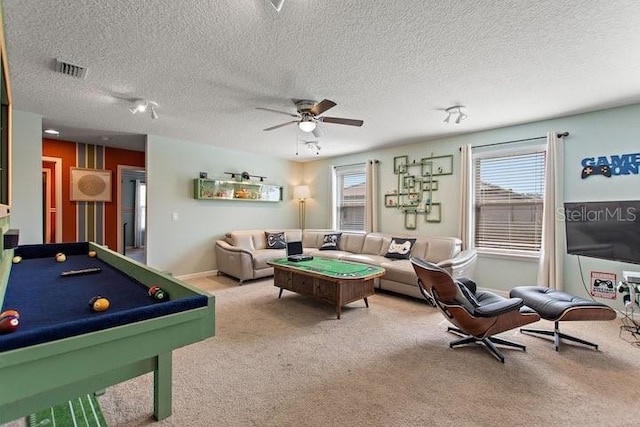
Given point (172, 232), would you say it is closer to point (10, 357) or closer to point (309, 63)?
point (309, 63)

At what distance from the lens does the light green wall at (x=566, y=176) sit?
3.40m

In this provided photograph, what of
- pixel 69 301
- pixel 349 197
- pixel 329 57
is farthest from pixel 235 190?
pixel 69 301

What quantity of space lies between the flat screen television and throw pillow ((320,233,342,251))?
352 cm

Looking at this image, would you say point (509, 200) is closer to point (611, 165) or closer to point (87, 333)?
point (611, 165)

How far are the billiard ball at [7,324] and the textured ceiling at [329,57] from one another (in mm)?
1826

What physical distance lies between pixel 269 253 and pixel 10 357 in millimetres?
4620

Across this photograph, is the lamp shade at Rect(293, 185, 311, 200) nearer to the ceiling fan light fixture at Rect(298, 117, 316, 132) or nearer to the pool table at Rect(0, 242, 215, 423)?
the ceiling fan light fixture at Rect(298, 117, 316, 132)

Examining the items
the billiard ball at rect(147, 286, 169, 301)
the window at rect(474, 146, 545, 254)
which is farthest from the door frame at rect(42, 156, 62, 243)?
the window at rect(474, 146, 545, 254)

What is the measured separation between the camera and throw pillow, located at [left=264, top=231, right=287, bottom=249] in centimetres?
580

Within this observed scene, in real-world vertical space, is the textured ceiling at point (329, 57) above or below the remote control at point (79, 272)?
above

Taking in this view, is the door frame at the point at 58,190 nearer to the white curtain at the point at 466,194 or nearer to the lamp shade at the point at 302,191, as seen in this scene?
the lamp shade at the point at 302,191

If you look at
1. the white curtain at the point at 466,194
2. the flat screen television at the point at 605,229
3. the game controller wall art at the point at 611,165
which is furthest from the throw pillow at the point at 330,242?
the game controller wall art at the point at 611,165

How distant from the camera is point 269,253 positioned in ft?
17.5

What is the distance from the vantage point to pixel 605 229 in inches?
118
